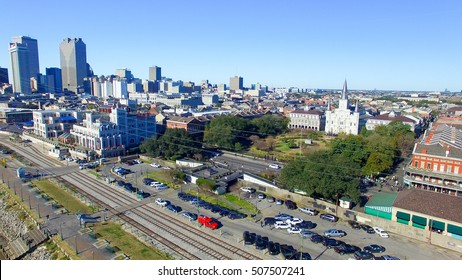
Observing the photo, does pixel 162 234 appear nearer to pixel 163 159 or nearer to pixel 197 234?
pixel 197 234

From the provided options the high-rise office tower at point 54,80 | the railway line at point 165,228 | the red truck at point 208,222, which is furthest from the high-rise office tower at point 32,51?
the red truck at point 208,222

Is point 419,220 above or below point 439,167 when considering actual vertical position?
below

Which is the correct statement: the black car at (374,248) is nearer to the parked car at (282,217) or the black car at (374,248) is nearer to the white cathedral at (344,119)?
the parked car at (282,217)

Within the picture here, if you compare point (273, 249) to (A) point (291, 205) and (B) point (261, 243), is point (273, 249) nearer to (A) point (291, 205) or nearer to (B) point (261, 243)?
(B) point (261, 243)

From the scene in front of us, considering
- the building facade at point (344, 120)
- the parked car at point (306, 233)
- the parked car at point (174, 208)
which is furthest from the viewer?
the building facade at point (344, 120)

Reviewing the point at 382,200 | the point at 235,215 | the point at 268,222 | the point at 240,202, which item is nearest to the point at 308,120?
the point at 382,200

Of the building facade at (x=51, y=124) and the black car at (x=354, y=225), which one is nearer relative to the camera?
the black car at (x=354, y=225)
